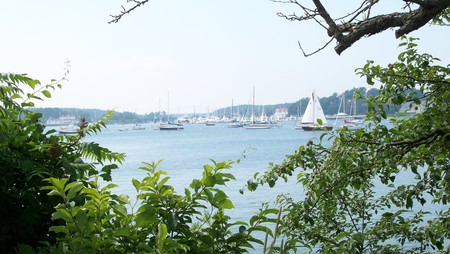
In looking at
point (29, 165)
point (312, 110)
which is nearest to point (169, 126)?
point (312, 110)

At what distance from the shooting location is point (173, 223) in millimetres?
2047

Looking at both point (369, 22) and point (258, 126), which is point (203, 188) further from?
point (258, 126)

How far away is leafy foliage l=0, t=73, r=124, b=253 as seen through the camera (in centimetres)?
263

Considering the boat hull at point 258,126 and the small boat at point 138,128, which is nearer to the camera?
the boat hull at point 258,126

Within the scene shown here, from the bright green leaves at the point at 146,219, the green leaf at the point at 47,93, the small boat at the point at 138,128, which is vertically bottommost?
the small boat at the point at 138,128

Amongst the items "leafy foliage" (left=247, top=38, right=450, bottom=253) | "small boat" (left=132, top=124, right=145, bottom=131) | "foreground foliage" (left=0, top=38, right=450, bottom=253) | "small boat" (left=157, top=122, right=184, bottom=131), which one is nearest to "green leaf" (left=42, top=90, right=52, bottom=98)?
"foreground foliage" (left=0, top=38, right=450, bottom=253)

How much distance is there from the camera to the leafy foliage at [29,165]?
8.63ft

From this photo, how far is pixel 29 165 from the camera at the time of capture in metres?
2.70

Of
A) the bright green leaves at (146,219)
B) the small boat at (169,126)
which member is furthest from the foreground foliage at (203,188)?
the small boat at (169,126)

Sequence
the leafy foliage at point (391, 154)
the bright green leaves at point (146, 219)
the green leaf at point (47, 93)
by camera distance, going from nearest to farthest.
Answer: the bright green leaves at point (146, 219)
the green leaf at point (47, 93)
the leafy foliage at point (391, 154)

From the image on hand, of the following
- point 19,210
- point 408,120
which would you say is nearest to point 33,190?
point 19,210

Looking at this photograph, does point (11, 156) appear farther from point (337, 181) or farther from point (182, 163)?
point (182, 163)

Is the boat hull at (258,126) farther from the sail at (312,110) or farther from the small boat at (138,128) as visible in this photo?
the sail at (312,110)

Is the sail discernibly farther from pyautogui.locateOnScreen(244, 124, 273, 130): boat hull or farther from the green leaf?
the green leaf
